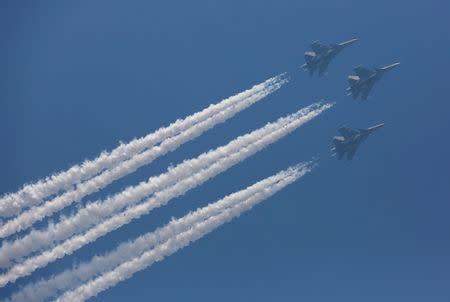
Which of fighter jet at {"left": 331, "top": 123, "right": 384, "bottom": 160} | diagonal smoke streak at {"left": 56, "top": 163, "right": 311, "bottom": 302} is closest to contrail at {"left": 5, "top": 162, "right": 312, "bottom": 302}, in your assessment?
diagonal smoke streak at {"left": 56, "top": 163, "right": 311, "bottom": 302}

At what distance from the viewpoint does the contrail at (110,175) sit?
45281 mm

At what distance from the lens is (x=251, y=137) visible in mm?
48812

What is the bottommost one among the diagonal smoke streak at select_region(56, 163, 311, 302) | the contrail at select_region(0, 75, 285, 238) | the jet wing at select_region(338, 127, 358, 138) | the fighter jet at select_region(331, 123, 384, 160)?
the diagonal smoke streak at select_region(56, 163, 311, 302)

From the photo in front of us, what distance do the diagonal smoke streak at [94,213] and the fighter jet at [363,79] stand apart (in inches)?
710

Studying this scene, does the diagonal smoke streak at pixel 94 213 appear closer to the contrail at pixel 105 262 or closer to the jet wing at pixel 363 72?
the contrail at pixel 105 262

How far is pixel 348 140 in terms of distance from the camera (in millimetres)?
53031

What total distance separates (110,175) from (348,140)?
26.5 metres

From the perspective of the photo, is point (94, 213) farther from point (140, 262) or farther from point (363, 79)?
point (363, 79)

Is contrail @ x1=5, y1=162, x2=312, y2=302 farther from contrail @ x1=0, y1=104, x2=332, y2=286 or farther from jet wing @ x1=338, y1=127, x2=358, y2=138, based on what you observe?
jet wing @ x1=338, y1=127, x2=358, y2=138

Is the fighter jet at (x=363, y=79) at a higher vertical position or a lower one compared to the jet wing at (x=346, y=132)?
higher

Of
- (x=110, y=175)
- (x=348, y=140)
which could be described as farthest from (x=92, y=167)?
(x=348, y=140)

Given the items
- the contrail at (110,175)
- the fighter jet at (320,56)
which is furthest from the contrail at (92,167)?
the fighter jet at (320,56)

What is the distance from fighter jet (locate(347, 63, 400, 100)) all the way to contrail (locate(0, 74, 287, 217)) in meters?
14.0

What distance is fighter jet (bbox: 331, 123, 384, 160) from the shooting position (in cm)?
5288
